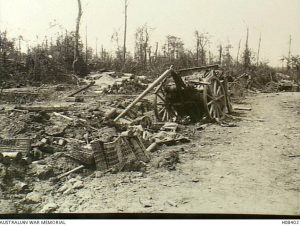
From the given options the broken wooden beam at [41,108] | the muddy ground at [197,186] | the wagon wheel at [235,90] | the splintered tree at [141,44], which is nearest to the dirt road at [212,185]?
the muddy ground at [197,186]

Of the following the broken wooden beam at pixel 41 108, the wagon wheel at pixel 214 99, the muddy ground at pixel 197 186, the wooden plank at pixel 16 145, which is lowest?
the muddy ground at pixel 197 186

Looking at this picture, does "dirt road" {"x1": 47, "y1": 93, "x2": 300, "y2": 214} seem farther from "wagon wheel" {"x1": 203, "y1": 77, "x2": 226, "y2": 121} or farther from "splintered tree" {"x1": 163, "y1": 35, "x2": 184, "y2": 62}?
"splintered tree" {"x1": 163, "y1": 35, "x2": 184, "y2": 62}

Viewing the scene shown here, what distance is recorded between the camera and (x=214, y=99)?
9.46 meters

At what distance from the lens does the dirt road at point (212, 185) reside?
4.75 m

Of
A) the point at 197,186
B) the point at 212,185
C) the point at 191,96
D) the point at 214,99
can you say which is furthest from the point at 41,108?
the point at 212,185

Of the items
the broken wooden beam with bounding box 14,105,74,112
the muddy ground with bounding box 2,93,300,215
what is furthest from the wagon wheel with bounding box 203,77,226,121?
the broken wooden beam with bounding box 14,105,74,112

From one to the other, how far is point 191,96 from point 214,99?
0.58 m

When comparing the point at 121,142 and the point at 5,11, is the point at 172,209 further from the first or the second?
the point at 5,11

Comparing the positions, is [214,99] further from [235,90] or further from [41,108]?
[235,90]

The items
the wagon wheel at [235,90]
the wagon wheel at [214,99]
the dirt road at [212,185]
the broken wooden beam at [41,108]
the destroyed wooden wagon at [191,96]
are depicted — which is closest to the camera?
the dirt road at [212,185]

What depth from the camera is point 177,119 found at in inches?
376

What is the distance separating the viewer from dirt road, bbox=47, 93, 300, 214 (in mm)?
4754

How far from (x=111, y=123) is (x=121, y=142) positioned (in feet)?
7.49

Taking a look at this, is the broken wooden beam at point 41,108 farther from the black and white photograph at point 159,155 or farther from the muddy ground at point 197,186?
the muddy ground at point 197,186
